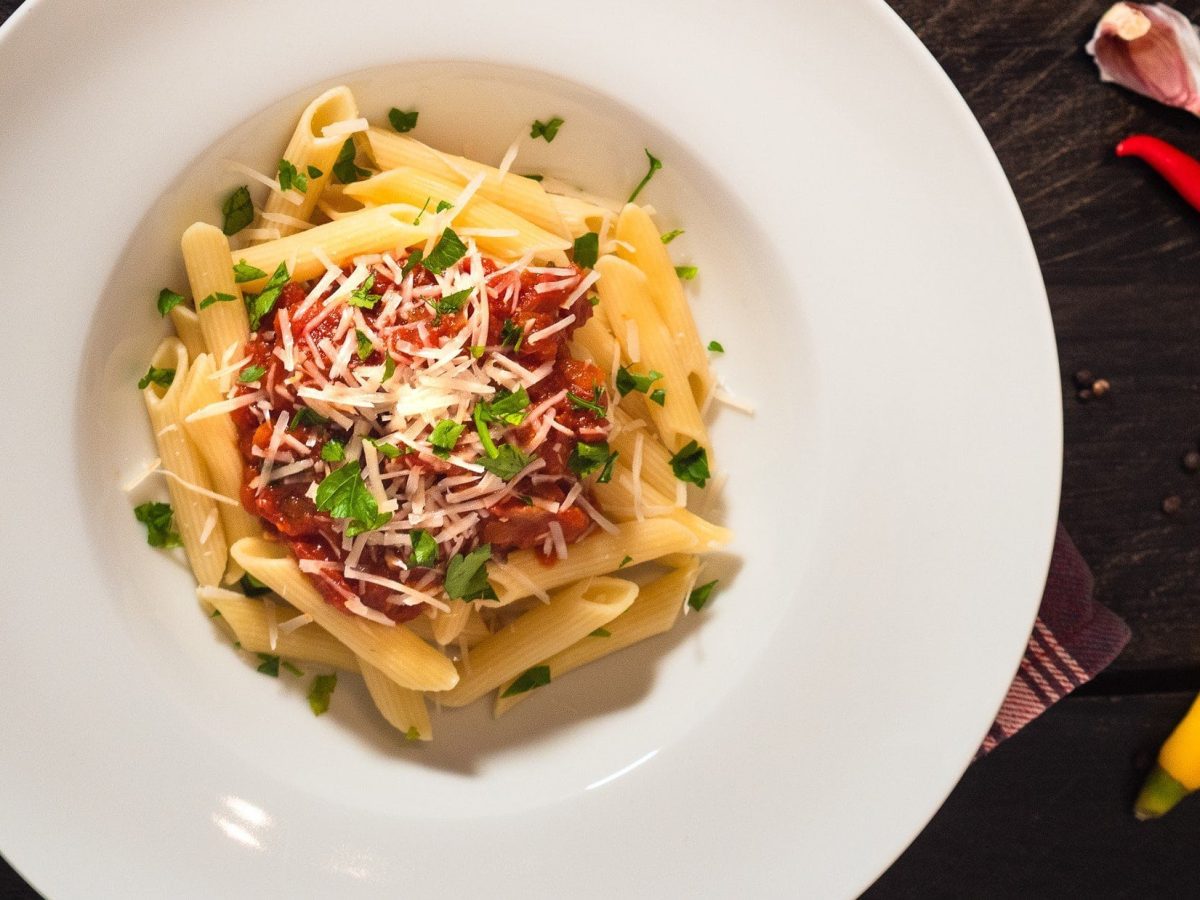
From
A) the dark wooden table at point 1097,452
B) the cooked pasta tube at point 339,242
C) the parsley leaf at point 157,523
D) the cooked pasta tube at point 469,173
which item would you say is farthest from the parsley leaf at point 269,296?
the dark wooden table at point 1097,452

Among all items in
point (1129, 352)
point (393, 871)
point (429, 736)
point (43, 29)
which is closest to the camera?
point (43, 29)

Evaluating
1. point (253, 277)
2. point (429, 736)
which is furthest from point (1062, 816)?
point (253, 277)

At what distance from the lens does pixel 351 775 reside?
239 cm

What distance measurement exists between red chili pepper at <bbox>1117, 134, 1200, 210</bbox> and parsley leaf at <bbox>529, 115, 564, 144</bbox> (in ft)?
5.46

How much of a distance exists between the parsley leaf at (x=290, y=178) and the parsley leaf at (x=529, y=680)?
1290mm

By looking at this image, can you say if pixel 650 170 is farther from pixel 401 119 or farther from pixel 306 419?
pixel 306 419

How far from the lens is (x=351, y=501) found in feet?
6.84

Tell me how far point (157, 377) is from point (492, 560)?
2.99 ft

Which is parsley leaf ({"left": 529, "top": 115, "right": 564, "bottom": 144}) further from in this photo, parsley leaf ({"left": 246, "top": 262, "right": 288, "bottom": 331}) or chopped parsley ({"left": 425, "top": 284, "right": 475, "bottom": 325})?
parsley leaf ({"left": 246, "top": 262, "right": 288, "bottom": 331})

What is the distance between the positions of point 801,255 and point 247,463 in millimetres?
1377

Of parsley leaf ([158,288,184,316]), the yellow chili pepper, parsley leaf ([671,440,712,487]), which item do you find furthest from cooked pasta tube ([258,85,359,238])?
the yellow chili pepper

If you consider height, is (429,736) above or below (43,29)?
below

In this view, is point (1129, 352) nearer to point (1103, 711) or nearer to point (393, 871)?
point (1103, 711)

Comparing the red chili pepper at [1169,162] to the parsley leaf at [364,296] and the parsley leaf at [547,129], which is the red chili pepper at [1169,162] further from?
the parsley leaf at [364,296]
